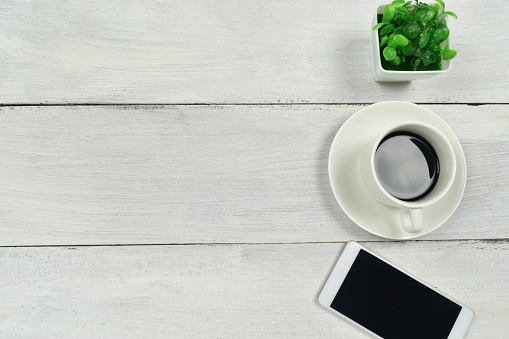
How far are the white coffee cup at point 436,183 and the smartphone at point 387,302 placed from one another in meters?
0.10

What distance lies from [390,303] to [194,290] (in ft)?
0.93

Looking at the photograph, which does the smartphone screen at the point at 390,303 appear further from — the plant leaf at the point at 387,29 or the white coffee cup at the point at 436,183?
the plant leaf at the point at 387,29

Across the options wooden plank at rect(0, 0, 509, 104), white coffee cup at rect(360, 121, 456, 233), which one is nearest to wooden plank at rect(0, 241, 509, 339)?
white coffee cup at rect(360, 121, 456, 233)

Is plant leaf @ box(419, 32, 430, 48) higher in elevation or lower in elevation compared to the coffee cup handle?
higher

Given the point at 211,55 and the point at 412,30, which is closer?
the point at 412,30

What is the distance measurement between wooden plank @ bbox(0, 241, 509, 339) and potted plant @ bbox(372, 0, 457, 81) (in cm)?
25

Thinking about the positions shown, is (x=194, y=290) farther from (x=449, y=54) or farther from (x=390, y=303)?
(x=449, y=54)

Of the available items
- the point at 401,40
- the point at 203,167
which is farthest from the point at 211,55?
the point at 401,40

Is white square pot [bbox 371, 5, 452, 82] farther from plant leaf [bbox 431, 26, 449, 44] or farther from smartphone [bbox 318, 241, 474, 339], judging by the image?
smartphone [bbox 318, 241, 474, 339]

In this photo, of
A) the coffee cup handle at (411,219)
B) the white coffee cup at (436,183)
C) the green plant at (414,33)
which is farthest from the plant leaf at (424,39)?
the coffee cup handle at (411,219)

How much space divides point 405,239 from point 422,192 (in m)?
0.08

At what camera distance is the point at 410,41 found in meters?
0.55

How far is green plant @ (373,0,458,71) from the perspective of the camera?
21.1 inches

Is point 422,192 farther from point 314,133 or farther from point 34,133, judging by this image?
point 34,133
